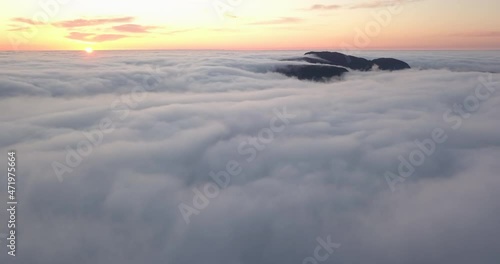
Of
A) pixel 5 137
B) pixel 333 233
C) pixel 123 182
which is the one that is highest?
pixel 5 137

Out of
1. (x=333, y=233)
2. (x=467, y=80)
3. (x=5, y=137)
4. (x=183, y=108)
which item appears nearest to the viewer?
(x=333, y=233)

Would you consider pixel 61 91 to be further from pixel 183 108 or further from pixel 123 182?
pixel 123 182

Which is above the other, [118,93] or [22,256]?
[118,93]

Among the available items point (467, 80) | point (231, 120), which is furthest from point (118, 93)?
point (467, 80)

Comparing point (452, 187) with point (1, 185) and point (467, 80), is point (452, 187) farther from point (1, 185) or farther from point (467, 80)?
point (467, 80)

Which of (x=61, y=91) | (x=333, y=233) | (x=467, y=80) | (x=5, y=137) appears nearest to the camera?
(x=333, y=233)

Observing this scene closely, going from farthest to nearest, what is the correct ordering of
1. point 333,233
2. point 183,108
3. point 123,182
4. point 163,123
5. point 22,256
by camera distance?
point 183,108 < point 163,123 < point 123,182 < point 333,233 < point 22,256

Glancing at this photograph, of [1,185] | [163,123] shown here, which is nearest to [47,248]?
[1,185]

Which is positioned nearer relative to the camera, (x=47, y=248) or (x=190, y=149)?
(x=47, y=248)

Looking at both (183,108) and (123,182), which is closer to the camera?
(123,182)
